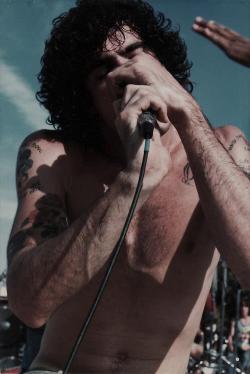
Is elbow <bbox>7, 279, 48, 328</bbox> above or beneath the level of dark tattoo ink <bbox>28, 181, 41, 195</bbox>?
beneath

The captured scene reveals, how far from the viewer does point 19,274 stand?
53.1 inches

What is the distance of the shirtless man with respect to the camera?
→ 1300 mm

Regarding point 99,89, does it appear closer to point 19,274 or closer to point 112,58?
point 112,58

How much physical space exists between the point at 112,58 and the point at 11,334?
366 cm

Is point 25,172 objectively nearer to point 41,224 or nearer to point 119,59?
point 41,224

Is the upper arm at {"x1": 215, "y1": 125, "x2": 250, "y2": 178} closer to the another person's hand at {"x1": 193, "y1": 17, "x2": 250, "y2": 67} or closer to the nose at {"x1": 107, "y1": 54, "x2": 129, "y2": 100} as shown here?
the another person's hand at {"x1": 193, "y1": 17, "x2": 250, "y2": 67}

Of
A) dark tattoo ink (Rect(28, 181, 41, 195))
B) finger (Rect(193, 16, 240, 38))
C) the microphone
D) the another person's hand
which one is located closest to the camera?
the microphone

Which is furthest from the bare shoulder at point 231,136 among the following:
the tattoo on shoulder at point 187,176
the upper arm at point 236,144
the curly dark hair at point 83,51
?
the curly dark hair at point 83,51

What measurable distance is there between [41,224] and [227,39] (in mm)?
803

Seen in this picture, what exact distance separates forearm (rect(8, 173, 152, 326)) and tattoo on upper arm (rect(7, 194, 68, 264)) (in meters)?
0.11

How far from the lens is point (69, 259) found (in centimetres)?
130

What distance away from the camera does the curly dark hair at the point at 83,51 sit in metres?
1.93

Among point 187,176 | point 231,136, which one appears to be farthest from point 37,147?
point 231,136

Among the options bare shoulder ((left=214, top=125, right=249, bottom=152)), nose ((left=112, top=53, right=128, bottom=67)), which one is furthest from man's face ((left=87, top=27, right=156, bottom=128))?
bare shoulder ((left=214, top=125, right=249, bottom=152))
